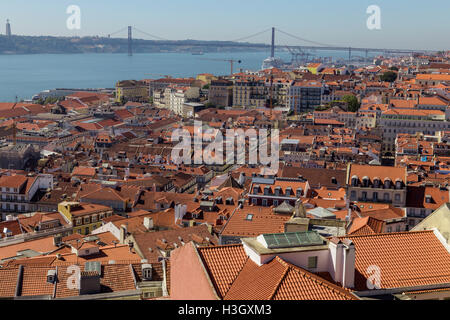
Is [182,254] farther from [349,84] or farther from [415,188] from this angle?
[349,84]

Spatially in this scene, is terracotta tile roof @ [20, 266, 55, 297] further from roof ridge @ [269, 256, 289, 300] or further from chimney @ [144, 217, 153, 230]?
chimney @ [144, 217, 153, 230]

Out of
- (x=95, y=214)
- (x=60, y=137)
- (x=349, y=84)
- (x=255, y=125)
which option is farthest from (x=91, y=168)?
(x=349, y=84)

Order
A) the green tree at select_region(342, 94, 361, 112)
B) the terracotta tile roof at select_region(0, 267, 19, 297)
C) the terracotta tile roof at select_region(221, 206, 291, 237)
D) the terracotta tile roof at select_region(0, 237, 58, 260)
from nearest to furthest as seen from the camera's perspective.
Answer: the terracotta tile roof at select_region(0, 267, 19, 297) → the terracotta tile roof at select_region(0, 237, 58, 260) → the terracotta tile roof at select_region(221, 206, 291, 237) → the green tree at select_region(342, 94, 361, 112)

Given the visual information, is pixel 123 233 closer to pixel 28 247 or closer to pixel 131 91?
pixel 28 247

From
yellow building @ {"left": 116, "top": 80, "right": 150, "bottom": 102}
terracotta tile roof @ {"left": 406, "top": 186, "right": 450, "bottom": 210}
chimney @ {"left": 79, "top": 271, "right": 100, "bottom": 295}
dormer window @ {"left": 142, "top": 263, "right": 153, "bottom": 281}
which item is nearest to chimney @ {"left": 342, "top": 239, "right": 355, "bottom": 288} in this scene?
chimney @ {"left": 79, "top": 271, "right": 100, "bottom": 295}

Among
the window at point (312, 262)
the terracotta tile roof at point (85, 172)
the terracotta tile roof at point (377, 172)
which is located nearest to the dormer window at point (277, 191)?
the terracotta tile roof at point (377, 172)
